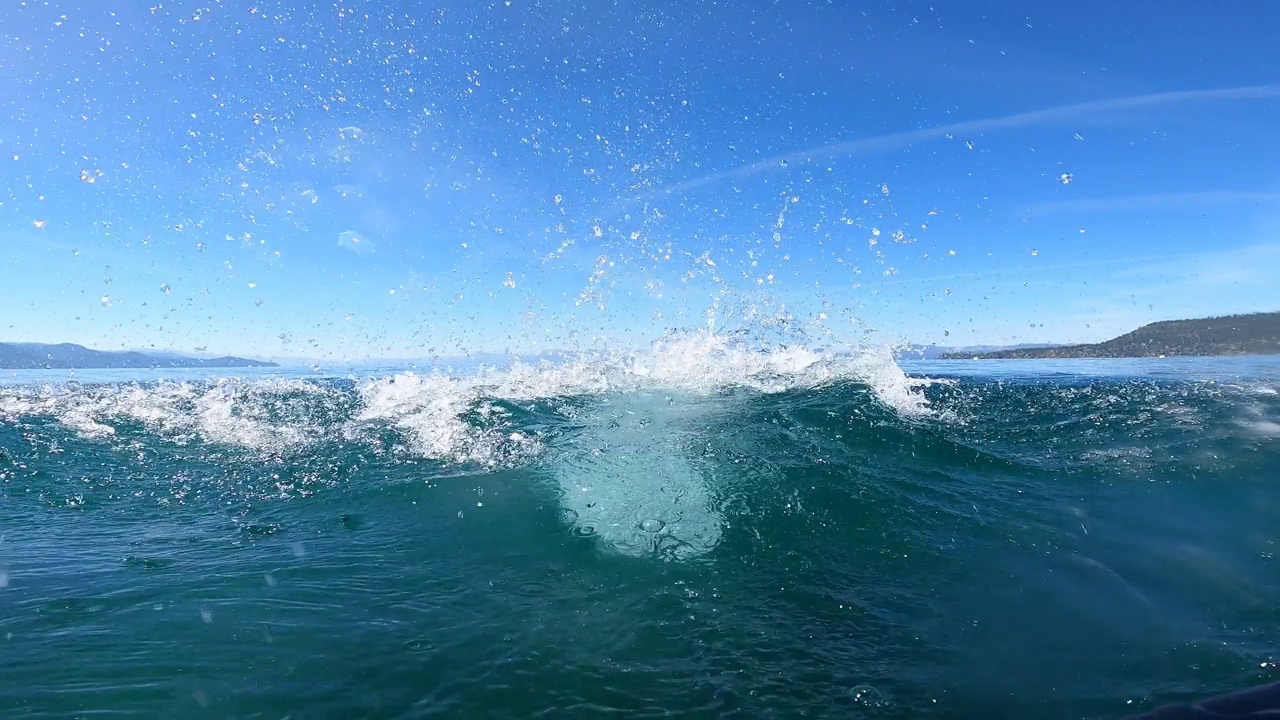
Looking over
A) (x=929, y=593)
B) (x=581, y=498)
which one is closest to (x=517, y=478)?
(x=581, y=498)

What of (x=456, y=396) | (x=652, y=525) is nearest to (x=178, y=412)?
(x=456, y=396)

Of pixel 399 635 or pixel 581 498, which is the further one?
pixel 581 498

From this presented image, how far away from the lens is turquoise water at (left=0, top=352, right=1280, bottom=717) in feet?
17.9

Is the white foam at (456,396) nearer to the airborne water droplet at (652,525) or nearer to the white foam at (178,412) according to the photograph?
the white foam at (178,412)

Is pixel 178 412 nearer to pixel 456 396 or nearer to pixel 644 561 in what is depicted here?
pixel 456 396

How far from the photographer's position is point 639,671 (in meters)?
5.72

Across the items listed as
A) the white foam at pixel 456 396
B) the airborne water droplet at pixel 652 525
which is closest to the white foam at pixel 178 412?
the white foam at pixel 456 396

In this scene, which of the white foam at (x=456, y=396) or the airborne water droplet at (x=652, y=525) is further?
the white foam at (x=456, y=396)

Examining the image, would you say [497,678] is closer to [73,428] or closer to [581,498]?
[581,498]

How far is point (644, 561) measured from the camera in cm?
859

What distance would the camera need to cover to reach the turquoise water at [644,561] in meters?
5.45

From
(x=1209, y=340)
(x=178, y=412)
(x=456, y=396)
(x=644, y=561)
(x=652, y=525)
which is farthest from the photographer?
(x=1209, y=340)

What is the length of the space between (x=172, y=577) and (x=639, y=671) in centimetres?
610

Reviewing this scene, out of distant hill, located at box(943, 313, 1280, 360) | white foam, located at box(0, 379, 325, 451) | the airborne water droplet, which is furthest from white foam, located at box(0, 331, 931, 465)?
distant hill, located at box(943, 313, 1280, 360)
